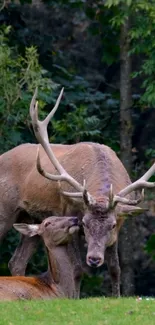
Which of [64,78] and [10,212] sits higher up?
[64,78]

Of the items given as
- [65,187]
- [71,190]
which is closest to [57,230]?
[71,190]

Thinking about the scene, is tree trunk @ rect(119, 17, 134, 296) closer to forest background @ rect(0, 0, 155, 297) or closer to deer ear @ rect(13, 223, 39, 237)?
forest background @ rect(0, 0, 155, 297)

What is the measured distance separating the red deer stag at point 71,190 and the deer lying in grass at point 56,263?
0.84 ft

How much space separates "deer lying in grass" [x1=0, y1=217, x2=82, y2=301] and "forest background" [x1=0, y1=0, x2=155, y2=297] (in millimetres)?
4318

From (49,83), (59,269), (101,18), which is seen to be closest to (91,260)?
(59,269)

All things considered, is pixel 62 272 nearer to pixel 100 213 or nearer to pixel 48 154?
pixel 100 213

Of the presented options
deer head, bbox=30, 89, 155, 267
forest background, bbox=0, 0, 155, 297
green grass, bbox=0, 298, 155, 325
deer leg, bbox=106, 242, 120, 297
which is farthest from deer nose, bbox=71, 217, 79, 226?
forest background, bbox=0, 0, 155, 297

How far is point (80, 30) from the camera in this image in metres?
21.2

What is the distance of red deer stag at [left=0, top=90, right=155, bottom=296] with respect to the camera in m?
12.6

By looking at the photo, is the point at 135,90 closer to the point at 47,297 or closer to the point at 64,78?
the point at 64,78

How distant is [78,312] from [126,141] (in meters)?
8.74

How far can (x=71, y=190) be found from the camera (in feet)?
43.7

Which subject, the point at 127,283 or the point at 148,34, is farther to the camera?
the point at 127,283

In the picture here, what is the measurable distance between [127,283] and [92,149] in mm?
5400
